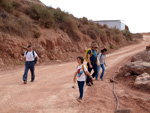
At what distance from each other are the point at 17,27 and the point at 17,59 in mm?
3202

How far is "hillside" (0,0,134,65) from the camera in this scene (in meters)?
12.7

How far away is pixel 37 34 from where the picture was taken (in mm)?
15211

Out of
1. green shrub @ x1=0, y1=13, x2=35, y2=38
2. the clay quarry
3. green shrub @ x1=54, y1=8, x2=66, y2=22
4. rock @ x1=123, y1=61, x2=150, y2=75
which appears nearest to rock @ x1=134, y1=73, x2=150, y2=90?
the clay quarry

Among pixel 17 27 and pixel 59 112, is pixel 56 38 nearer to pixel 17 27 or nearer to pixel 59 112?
pixel 17 27

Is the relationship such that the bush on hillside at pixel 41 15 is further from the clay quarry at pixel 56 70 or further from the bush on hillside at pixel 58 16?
the bush on hillside at pixel 58 16

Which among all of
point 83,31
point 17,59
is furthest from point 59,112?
point 83,31

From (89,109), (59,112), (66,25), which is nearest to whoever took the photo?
(59,112)

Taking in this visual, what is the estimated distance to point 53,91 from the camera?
5.89 metres

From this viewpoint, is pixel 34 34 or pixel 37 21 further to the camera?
pixel 37 21

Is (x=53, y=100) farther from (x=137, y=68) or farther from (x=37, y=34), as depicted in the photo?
(x=37, y=34)

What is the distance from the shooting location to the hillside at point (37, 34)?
1268 centimetres

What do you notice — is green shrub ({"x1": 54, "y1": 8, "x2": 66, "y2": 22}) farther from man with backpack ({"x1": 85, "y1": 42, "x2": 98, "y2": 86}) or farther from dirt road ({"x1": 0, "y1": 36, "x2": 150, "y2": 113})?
dirt road ({"x1": 0, "y1": 36, "x2": 150, "y2": 113})

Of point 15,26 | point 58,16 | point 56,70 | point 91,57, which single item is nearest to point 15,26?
point 15,26

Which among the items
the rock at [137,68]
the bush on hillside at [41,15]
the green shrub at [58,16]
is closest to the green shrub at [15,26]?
the bush on hillside at [41,15]
